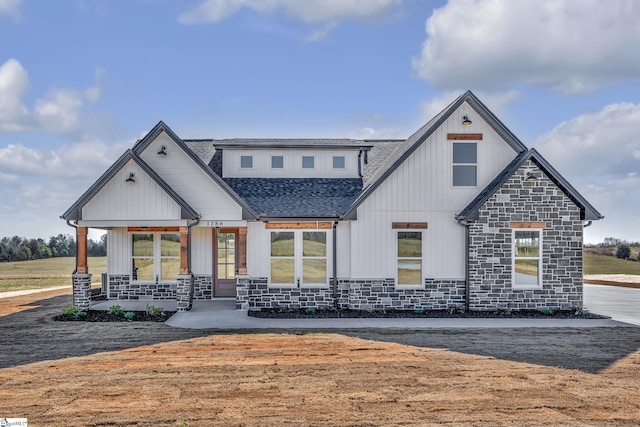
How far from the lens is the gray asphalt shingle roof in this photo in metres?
15.3

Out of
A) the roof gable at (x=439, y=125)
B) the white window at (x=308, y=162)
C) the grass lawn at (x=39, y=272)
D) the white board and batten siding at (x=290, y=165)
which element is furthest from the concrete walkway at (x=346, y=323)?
the grass lawn at (x=39, y=272)

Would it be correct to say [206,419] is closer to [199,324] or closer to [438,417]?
[438,417]

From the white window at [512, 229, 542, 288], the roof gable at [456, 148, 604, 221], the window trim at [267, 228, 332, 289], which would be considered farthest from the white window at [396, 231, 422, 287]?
the white window at [512, 229, 542, 288]

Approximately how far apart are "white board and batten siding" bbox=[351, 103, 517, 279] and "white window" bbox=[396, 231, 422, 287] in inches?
7.9

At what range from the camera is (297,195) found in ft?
54.4

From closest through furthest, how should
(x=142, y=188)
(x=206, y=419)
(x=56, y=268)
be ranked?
(x=206, y=419) < (x=142, y=188) < (x=56, y=268)

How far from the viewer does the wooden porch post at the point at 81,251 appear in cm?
1444

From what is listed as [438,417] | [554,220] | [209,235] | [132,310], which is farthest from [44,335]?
[554,220]

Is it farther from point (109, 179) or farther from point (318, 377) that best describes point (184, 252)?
point (318, 377)

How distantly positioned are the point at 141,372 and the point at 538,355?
27.0 feet

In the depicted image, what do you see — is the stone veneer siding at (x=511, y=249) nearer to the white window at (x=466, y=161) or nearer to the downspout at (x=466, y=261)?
the downspout at (x=466, y=261)

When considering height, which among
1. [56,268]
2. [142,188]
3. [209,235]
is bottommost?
[56,268]

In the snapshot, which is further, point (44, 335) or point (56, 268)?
point (56, 268)

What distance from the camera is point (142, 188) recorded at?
14336 mm
